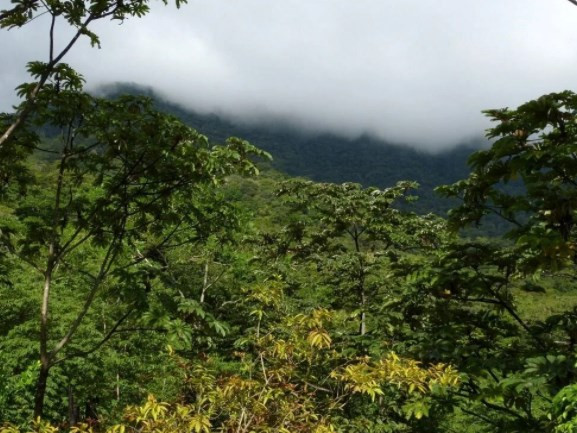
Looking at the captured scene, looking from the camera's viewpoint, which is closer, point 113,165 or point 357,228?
point 113,165

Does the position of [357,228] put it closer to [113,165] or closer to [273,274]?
[273,274]

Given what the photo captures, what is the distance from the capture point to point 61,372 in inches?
666

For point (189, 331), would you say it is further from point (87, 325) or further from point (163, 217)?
point (87, 325)

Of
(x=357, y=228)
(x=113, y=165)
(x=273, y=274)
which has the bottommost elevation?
(x=273, y=274)

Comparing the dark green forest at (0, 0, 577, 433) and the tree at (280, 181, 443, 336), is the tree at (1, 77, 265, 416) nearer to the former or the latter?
the dark green forest at (0, 0, 577, 433)

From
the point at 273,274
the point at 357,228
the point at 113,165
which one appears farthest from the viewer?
the point at 357,228

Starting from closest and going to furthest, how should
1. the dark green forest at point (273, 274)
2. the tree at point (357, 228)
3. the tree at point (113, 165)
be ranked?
1. the dark green forest at point (273, 274)
2. the tree at point (113, 165)
3. the tree at point (357, 228)

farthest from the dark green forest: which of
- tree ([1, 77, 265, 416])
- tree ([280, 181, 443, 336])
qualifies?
tree ([280, 181, 443, 336])

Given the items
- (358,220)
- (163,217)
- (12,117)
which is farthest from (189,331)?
(358,220)

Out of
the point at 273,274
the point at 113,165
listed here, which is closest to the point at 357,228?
the point at 273,274

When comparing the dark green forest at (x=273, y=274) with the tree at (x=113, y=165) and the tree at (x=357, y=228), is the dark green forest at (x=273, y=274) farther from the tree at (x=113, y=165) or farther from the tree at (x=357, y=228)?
the tree at (x=357, y=228)

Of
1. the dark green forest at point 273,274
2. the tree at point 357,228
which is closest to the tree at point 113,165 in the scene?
the dark green forest at point 273,274

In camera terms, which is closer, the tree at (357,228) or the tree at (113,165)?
the tree at (113,165)

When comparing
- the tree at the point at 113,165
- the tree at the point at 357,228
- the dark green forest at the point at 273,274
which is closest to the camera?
the dark green forest at the point at 273,274
